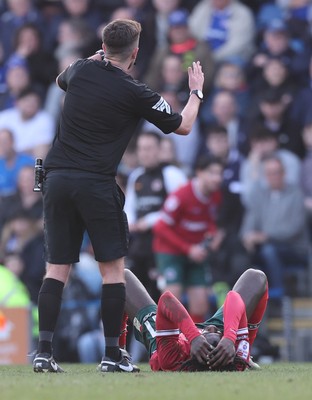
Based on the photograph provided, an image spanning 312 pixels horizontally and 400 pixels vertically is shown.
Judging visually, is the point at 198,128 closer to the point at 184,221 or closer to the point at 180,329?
the point at 184,221

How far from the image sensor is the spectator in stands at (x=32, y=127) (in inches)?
627

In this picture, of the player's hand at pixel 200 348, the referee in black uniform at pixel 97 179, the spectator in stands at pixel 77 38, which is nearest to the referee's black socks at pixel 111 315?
the referee in black uniform at pixel 97 179

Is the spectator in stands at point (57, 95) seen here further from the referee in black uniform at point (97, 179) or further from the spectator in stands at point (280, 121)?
the referee in black uniform at point (97, 179)

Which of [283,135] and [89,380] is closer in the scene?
[89,380]

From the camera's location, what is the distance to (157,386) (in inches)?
235

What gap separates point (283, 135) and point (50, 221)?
7323 mm

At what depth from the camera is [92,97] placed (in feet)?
Result: 23.4

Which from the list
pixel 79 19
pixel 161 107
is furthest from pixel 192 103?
pixel 79 19

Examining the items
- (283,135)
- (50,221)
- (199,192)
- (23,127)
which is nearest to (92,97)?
(50,221)

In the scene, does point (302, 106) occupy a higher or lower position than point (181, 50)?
lower

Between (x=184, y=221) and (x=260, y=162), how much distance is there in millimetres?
1392

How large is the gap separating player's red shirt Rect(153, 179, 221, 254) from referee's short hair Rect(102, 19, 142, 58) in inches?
222

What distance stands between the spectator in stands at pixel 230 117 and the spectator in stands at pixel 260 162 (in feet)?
1.19

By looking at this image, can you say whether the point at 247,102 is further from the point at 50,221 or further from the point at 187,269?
the point at 50,221
